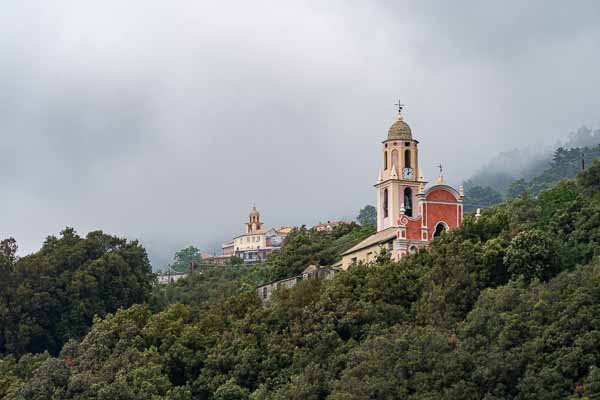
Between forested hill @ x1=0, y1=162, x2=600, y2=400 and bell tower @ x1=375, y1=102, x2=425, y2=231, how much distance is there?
4.14 m

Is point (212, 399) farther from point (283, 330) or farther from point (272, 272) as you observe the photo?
point (272, 272)

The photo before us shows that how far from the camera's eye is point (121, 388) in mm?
53375

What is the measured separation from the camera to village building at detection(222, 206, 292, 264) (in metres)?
136

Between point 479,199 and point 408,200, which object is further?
point 479,199

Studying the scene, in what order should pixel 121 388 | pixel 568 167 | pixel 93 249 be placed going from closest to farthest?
1. pixel 121 388
2. pixel 93 249
3. pixel 568 167

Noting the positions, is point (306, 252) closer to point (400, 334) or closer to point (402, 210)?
point (402, 210)

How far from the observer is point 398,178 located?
63.8 m

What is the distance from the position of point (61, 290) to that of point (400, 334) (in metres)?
19.8

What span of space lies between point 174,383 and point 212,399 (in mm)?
2597

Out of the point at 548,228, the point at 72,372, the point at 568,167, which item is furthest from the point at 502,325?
the point at 568,167

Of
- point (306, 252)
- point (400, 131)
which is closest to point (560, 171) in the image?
point (306, 252)

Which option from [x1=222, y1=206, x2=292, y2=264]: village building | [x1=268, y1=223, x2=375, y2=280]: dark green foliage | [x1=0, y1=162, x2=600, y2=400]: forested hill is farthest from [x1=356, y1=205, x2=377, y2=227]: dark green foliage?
[x1=0, y1=162, x2=600, y2=400]: forested hill

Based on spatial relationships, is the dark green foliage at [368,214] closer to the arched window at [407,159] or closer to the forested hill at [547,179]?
the forested hill at [547,179]

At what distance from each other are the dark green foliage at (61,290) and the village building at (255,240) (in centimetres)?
6598
